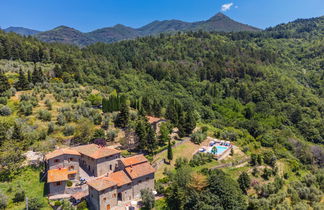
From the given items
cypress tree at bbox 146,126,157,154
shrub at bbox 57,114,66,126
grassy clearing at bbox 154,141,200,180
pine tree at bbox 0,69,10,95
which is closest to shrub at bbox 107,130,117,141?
cypress tree at bbox 146,126,157,154

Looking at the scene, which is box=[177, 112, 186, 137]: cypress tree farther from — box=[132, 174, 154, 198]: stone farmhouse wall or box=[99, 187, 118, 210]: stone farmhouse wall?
box=[99, 187, 118, 210]: stone farmhouse wall

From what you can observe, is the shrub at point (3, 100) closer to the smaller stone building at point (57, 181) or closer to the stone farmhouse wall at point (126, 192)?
the smaller stone building at point (57, 181)

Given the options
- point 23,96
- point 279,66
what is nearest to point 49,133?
point 23,96

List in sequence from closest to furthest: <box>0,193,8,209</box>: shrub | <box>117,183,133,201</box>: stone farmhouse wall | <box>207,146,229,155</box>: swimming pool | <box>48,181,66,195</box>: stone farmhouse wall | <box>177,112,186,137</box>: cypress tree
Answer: <box>0,193,8,209</box>: shrub
<box>48,181,66,195</box>: stone farmhouse wall
<box>117,183,133,201</box>: stone farmhouse wall
<box>207,146,229,155</box>: swimming pool
<box>177,112,186,137</box>: cypress tree

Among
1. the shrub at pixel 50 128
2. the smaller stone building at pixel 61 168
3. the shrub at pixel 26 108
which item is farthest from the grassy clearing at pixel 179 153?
the shrub at pixel 26 108

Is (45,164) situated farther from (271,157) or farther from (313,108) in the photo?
(313,108)
